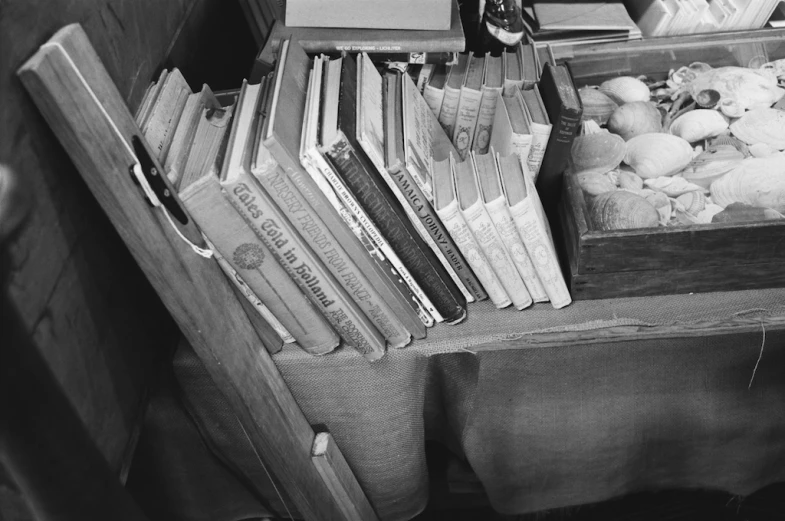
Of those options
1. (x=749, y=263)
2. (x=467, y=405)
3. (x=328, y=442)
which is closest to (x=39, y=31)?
(x=328, y=442)

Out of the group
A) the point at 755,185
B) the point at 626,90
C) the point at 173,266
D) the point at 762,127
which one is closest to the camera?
the point at 173,266

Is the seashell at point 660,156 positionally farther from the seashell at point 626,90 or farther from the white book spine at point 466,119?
the white book spine at point 466,119

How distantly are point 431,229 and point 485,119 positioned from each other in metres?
0.32

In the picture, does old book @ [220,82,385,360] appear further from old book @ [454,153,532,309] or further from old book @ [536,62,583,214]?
old book @ [536,62,583,214]

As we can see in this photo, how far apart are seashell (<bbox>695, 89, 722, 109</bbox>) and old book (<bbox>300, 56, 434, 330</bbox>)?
0.76 m

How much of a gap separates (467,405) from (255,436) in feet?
1.30

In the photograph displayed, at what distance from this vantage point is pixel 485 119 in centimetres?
111

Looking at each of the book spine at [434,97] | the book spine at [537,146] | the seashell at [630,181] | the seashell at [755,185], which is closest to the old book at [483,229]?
the book spine at [537,146]

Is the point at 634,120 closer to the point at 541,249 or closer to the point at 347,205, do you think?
the point at 541,249

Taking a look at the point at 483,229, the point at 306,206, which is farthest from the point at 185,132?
the point at 483,229

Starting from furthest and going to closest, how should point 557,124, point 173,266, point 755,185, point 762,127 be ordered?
point 762,127
point 755,185
point 557,124
point 173,266

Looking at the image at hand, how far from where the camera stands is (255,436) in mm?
912

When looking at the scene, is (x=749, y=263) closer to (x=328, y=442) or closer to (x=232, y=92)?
(x=328, y=442)

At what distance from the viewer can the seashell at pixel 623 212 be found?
3.20ft
